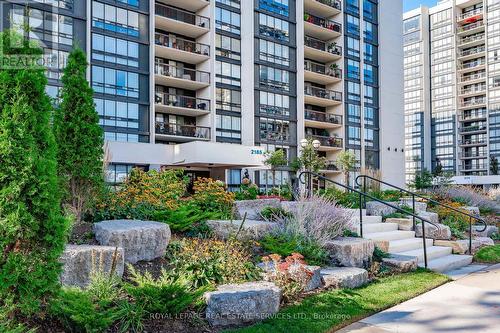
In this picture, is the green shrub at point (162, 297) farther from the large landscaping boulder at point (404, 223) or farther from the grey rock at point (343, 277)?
the large landscaping boulder at point (404, 223)

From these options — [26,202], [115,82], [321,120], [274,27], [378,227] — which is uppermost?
[274,27]

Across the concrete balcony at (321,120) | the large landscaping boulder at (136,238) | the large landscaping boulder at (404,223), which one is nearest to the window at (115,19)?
the concrete balcony at (321,120)

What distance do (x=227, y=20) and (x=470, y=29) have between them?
182 ft

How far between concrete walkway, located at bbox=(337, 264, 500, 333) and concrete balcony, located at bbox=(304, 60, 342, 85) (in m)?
35.6

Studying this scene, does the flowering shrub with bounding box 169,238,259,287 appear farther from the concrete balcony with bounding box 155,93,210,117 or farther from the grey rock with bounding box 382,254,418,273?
the concrete balcony with bounding box 155,93,210,117

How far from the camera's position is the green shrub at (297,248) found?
7.40m

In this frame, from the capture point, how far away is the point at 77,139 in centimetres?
713

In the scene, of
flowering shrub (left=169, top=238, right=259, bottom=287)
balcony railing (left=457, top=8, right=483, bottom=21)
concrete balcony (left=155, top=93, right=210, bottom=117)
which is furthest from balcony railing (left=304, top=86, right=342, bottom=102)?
balcony railing (left=457, top=8, right=483, bottom=21)

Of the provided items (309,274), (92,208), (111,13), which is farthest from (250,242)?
(111,13)

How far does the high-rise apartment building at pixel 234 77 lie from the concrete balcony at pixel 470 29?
30.2 m

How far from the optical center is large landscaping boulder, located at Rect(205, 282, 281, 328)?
202 inches

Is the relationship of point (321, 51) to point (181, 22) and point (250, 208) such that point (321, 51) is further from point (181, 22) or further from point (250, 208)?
point (250, 208)

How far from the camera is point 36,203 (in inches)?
164

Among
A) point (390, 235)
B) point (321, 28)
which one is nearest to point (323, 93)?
point (321, 28)
